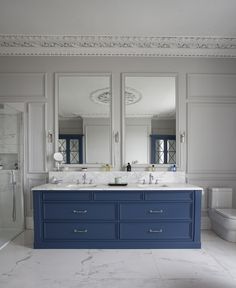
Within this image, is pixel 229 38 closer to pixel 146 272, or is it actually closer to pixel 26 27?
pixel 26 27

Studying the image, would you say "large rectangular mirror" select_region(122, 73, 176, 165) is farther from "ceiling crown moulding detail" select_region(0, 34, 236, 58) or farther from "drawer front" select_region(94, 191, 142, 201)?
"drawer front" select_region(94, 191, 142, 201)

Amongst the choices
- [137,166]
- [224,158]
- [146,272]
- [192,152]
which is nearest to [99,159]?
[137,166]

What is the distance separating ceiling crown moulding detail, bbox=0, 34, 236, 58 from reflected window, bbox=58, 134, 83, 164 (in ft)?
4.33

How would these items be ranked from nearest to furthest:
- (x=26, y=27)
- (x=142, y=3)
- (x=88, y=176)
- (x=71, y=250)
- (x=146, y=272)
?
(x=146, y=272)
(x=142, y=3)
(x=71, y=250)
(x=26, y=27)
(x=88, y=176)

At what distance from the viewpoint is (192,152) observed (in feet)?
11.2

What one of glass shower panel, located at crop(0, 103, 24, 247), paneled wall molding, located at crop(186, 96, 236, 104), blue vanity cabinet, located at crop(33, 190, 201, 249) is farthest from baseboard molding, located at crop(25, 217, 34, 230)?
paneled wall molding, located at crop(186, 96, 236, 104)

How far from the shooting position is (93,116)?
3346mm

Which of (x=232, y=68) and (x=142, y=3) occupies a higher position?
(x=142, y=3)

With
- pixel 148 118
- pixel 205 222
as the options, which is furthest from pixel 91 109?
pixel 205 222

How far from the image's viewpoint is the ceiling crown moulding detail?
125 inches

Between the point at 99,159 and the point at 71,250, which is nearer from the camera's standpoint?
the point at 71,250

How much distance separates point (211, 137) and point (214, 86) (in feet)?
2.57

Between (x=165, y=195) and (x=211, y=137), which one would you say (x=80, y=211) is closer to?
→ (x=165, y=195)

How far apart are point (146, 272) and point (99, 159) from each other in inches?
65.6
